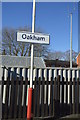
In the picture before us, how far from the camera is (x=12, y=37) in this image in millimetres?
29484

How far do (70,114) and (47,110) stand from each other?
3.26 ft

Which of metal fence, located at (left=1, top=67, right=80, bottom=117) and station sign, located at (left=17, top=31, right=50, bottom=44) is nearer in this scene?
station sign, located at (left=17, top=31, right=50, bottom=44)

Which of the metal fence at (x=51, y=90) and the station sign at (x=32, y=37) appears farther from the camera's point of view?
the metal fence at (x=51, y=90)

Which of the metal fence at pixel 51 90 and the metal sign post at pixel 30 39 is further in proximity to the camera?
the metal fence at pixel 51 90

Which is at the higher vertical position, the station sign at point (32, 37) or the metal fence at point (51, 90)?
the station sign at point (32, 37)

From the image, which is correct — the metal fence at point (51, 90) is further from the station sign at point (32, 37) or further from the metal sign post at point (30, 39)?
the station sign at point (32, 37)

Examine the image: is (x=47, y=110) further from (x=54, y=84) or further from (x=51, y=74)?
(x=51, y=74)

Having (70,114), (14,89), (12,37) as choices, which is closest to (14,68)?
(14,89)

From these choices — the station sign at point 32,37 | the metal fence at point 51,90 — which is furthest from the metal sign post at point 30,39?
the metal fence at point 51,90

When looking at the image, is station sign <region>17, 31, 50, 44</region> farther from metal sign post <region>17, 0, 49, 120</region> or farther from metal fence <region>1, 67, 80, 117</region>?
metal fence <region>1, 67, 80, 117</region>

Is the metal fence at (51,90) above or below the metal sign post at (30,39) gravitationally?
below

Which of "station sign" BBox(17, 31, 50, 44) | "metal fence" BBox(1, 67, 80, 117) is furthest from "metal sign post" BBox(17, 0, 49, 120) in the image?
"metal fence" BBox(1, 67, 80, 117)

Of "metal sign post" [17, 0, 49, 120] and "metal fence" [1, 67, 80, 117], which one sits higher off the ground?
"metal sign post" [17, 0, 49, 120]

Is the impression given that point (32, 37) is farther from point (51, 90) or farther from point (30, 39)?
point (51, 90)
